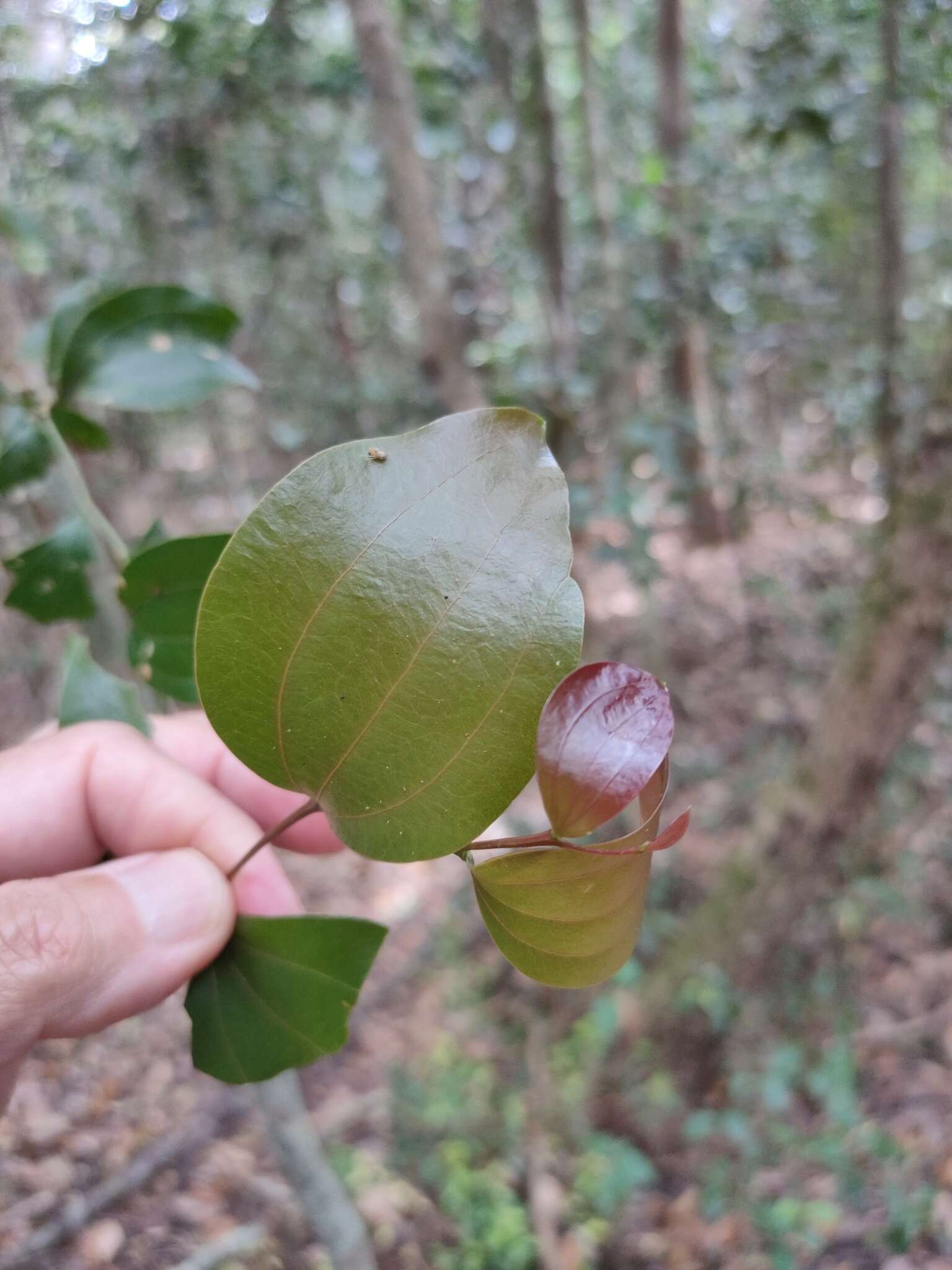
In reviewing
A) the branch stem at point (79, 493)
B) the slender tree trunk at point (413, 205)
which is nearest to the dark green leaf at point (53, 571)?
the branch stem at point (79, 493)

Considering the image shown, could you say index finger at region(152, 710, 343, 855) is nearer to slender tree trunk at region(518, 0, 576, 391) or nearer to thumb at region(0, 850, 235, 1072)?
thumb at region(0, 850, 235, 1072)

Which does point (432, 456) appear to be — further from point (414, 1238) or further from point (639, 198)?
point (639, 198)

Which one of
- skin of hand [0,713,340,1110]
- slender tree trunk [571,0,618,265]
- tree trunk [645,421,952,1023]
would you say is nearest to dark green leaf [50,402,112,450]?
skin of hand [0,713,340,1110]

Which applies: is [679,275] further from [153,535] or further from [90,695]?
[90,695]

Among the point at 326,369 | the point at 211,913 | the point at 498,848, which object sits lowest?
the point at 326,369

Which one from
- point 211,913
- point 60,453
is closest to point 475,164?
point 60,453

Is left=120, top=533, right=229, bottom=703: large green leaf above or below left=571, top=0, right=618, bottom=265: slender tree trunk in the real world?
below
